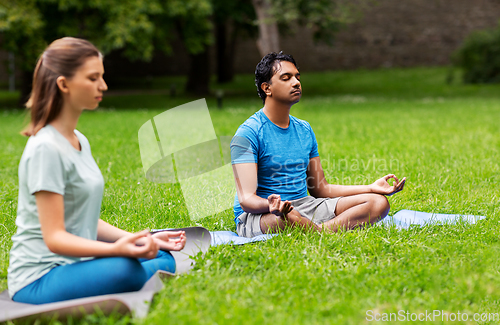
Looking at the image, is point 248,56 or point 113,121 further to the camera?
point 248,56

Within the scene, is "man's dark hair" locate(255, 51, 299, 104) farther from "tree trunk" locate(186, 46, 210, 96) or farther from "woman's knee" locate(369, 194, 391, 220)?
"tree trunk" locate(186, 46, 210, 96)

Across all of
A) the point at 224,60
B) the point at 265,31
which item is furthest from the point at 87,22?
the point at 224,60

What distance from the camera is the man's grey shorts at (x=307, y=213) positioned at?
3471 mm

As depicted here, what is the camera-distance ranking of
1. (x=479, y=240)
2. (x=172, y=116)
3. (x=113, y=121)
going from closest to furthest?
1. (x=479, y=240)
2. (x=172, y=116)
3. (x=113, y=121)

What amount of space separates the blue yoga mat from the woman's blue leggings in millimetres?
1070

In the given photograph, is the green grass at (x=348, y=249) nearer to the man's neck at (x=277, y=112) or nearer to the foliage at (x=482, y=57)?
the man's neck at (x=277, y=112)

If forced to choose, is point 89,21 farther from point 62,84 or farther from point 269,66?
point 62,84

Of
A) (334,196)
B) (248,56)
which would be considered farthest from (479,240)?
(248,56)

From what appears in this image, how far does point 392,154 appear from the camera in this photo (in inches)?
265

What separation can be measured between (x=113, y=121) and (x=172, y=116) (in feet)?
26.0

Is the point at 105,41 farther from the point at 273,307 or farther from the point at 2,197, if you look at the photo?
the point at 273,307

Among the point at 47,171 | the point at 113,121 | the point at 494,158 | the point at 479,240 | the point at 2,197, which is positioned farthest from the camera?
the point at 113,121

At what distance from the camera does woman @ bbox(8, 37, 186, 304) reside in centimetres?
212

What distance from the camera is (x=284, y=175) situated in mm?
3428
